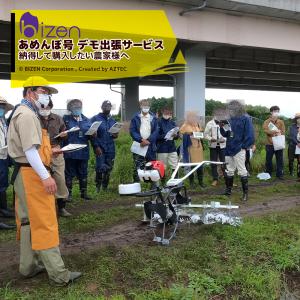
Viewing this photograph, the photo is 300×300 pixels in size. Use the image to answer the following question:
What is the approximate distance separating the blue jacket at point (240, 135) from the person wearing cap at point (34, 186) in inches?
182

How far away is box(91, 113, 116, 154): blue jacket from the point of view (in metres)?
8.17

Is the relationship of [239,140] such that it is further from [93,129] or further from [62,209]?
[62,209]

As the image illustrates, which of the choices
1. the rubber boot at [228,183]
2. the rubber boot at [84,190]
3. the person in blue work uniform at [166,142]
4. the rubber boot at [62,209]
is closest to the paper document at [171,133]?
the person in blue work uniform at [166,142]

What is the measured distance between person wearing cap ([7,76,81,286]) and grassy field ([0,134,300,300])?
12.6 inches

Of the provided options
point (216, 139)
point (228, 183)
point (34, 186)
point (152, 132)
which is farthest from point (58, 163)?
point (216, 139)

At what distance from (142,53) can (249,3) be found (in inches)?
159

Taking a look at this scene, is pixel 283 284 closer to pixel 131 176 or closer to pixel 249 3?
pixel 131 176

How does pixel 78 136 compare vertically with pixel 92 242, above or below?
above

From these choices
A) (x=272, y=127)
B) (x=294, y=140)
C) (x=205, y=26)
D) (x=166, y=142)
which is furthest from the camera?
(x=205, y=26)

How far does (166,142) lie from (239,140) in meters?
1.68

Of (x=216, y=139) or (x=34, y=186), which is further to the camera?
(x=216, y=139)

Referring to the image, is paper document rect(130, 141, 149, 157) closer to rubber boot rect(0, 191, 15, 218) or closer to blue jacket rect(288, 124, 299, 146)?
rubber boot rect(0, 191, 15, 218)

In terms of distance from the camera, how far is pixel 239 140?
25.6 ft

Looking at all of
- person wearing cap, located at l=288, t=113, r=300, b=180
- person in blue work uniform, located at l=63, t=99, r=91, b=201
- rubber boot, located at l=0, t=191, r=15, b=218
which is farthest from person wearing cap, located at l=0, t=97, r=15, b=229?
person wearing cap, located at l=288, t=113, r=300, b=180
